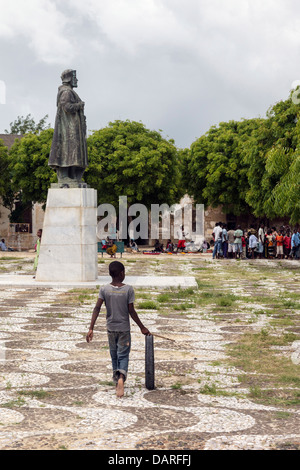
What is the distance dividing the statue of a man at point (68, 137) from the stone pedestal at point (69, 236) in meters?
0.46

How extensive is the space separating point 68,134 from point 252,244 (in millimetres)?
15342

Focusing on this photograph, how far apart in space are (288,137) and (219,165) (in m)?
16.6

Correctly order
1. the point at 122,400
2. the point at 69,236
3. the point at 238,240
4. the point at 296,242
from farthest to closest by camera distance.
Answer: the point at 238,240 → the point at 296,242 → the point at 69,236 → the point at 122,400

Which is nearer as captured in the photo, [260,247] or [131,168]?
[260,247]

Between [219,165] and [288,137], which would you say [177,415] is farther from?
[219,165]

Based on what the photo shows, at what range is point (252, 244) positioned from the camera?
94.9 ft

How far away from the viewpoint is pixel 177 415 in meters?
4.93

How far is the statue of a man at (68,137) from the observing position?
50.2ft

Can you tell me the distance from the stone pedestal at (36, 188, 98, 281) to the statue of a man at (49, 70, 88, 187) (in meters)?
0.46

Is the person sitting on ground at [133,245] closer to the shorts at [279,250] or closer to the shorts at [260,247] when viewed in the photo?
the shorts at [260,247]

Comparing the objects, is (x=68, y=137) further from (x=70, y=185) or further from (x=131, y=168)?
(x=131, y=168)

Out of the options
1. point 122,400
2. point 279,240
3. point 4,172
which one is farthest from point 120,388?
point 4,172

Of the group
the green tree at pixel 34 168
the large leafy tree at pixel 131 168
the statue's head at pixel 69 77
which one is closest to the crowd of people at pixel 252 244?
the large leafy tree at pixel 131 168
